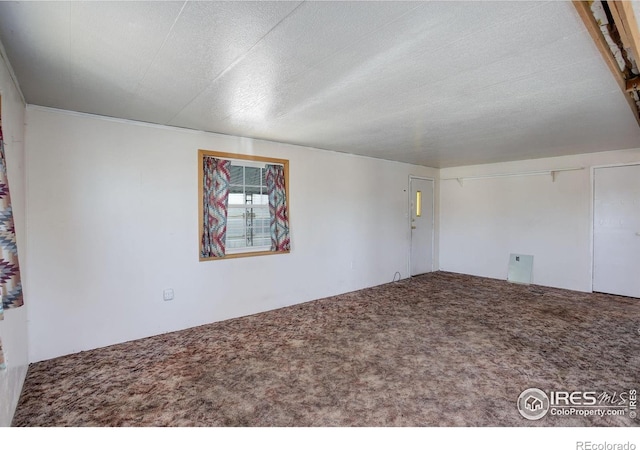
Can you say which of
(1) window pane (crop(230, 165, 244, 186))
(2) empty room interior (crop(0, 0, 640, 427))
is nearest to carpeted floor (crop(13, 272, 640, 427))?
(2) empty room interior (crop(0, 0, 640, 427))

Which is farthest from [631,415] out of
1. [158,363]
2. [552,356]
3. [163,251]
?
[163,251]

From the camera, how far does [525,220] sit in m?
5.59

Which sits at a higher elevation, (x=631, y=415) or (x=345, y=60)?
(x=345, y=60)

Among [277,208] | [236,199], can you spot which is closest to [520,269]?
[277,208]

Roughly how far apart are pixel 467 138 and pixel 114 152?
4.11 m

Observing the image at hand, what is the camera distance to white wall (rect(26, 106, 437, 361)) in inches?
107

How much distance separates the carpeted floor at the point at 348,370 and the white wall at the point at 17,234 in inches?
8.2

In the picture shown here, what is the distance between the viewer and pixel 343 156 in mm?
4969

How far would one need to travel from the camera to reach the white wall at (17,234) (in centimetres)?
180

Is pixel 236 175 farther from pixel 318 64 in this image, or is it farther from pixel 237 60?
pixel 318 64

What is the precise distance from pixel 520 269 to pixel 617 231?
58.1 inches

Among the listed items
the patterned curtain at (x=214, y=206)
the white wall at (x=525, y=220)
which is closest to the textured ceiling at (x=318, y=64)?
the patterned curtain at (x=214, y=206)
